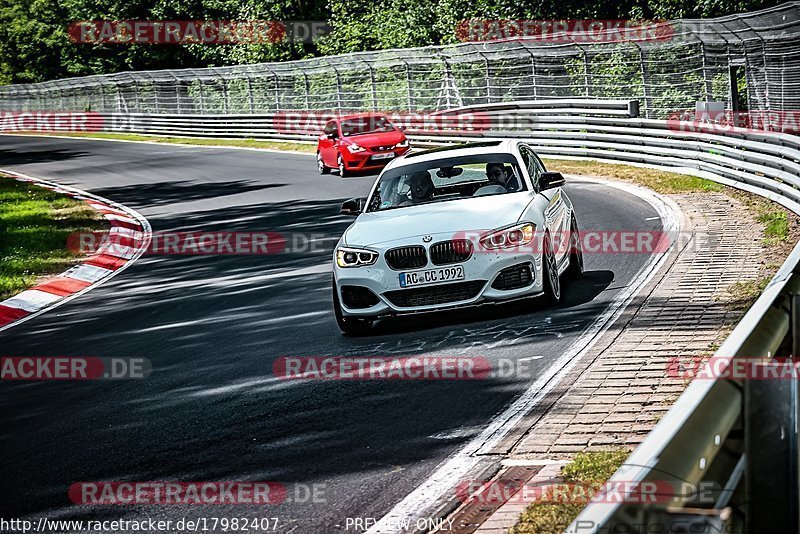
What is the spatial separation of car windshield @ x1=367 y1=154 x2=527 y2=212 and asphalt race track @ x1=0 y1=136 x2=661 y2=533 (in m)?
1.16

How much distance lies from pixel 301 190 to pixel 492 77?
9.61 meters

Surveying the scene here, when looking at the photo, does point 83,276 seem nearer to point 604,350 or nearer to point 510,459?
point 604,350

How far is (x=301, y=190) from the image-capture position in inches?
956

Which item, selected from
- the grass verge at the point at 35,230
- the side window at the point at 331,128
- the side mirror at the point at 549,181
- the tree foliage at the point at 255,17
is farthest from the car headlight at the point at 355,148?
the tree foliage at the point at 255,17

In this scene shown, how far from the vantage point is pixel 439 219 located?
32.6ft

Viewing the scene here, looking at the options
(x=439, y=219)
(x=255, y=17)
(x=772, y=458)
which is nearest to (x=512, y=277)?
(x=439, y=219)

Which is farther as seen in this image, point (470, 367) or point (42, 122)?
point (42, 122)

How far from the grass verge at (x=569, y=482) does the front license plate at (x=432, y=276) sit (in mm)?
3755

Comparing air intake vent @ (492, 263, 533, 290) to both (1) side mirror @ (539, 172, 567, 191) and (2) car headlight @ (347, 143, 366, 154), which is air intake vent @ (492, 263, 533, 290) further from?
(2) car headlight @ (347, 143, 366, 154)

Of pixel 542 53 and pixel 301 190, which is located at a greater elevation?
pixel 542 53

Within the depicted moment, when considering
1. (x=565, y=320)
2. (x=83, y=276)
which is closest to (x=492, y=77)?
(x=83, y=276)

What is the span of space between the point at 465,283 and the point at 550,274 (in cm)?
80

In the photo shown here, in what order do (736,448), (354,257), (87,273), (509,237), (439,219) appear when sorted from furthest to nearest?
1. (87,273)
2. (439,219)
3. (354,257)
4. (509,237)
5. (736,448)

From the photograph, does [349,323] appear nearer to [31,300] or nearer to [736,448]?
[31,300]
